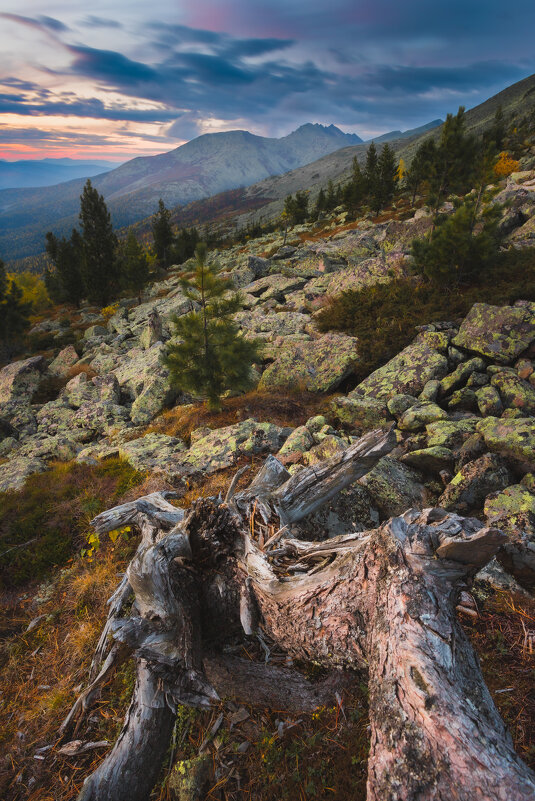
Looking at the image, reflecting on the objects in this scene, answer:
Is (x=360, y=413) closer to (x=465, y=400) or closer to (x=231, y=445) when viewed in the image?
(x=465, y=400)

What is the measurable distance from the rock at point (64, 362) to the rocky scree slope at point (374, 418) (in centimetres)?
448

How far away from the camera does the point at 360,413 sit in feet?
27.6

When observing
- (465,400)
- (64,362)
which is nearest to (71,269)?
(64,362)

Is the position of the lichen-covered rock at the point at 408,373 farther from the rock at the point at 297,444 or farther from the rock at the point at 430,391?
the rock at the point at 297,444

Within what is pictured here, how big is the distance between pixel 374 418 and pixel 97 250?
159 feet

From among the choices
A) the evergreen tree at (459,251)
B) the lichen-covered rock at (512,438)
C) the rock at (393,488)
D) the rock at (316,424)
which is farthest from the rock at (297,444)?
the evergreen tree at (459,251)

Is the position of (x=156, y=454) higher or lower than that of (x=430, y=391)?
lower

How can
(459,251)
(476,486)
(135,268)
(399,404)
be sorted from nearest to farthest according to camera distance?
(476,486) < (399,404) < (459,251) < (135,268)

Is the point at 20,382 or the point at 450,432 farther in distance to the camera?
the point at 20,382

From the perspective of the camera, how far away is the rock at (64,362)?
81.0ft

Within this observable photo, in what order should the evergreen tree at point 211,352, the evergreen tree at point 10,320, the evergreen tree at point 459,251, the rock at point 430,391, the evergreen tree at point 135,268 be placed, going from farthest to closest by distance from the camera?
the evergreen tree at point 135,268 < the evergreen tree at point 10,320 < the evergreen tree at point 459,251 < the evergreen tree at point 211,352 < the rock at point 430,391

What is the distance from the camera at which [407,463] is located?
254 inches

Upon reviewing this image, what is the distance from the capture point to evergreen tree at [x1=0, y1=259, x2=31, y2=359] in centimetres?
3416

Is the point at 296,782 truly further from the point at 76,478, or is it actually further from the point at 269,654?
the point at 76,478
